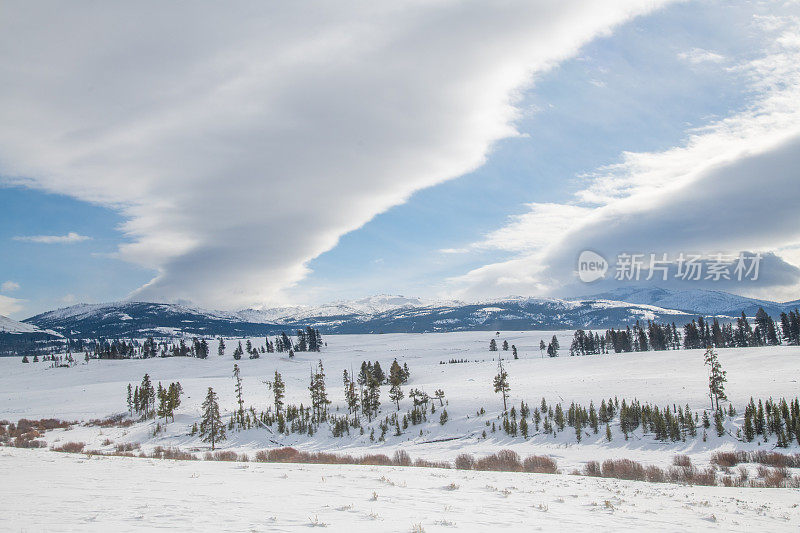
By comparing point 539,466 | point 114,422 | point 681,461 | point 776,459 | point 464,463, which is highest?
point 464,463

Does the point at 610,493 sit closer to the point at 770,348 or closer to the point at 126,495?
the point at 126,495

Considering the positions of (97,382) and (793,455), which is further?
(97,382)

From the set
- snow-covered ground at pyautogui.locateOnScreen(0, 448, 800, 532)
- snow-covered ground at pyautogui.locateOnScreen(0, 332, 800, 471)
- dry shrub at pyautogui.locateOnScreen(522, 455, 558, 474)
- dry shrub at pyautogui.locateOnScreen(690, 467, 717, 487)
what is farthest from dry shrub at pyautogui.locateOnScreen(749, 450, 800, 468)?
snow-covered ground at pyautogui.locateOnScreen(0, 448, 800, 532)

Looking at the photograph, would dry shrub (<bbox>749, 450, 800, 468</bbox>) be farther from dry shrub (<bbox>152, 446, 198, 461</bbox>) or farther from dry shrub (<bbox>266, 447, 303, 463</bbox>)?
dry shrub (<bbox>152, 446, 198, 461</bbox>)

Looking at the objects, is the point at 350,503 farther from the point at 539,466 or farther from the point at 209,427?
the point at 209,427

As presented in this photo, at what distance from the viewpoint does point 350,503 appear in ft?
42.4

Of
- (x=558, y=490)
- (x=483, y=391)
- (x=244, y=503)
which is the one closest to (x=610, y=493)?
(x=558, y=490)

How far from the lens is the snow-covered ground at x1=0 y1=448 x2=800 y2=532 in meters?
10.2

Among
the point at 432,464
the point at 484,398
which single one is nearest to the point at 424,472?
the point at 432,464

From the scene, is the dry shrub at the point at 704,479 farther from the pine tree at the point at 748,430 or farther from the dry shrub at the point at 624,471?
the pine tree at the point at 748,430

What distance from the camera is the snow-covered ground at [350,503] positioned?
10.2m

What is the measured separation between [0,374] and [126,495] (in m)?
185

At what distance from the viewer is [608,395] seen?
63.6m

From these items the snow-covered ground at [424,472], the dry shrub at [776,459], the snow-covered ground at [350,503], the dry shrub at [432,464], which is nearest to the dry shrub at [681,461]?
the snow-covered ground at [424,472]
